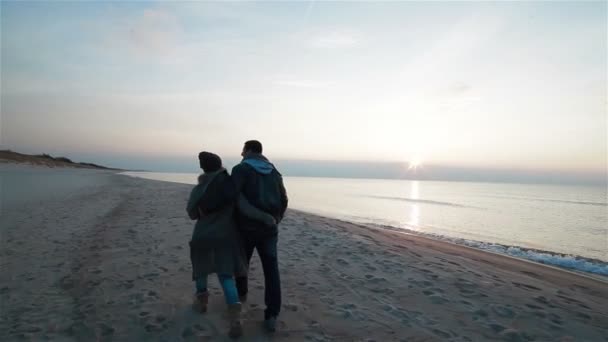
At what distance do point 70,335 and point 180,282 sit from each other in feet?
6.50

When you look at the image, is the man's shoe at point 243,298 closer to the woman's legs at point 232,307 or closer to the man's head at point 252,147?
the woman's legs at point 232,307

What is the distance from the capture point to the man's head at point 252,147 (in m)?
4.18

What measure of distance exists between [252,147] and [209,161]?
0.56 meters

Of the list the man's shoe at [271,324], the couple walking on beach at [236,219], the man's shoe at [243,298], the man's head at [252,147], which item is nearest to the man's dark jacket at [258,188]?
the couple walking on beach at [236,219]

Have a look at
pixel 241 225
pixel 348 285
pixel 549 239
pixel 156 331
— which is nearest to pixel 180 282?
pixel 156 331

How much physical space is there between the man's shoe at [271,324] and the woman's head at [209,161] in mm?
2019

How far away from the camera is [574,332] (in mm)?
4676

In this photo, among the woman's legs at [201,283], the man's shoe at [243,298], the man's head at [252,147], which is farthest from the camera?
the man's shoe at [243,298]

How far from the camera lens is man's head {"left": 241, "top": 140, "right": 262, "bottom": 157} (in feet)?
13.7

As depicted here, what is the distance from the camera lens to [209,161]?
411 cm

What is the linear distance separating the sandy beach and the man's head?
2234 mm

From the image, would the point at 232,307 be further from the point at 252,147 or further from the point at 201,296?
the point at 252,147

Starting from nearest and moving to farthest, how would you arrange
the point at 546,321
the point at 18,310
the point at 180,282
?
the point at 18,310 → the point at 546,321 → the point at 180,282

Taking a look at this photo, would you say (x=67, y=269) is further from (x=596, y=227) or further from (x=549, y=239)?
(x=596, y=227)
